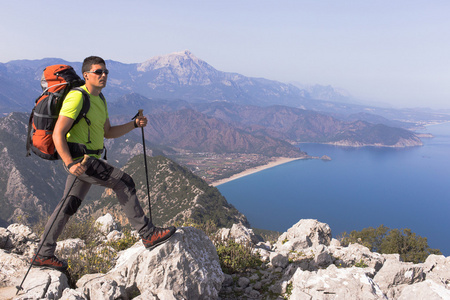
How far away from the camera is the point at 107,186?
4719 millimetres

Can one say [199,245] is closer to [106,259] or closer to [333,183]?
[106,259]

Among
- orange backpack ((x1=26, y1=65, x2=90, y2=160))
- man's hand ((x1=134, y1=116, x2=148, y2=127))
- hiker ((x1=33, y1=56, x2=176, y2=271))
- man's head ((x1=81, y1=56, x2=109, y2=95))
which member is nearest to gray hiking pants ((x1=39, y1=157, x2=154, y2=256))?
hiker ((x1=33, y1=56, x2=176, y2=271))

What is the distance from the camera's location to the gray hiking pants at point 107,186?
463cm

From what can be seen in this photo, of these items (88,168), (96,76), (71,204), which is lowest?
(71,204)

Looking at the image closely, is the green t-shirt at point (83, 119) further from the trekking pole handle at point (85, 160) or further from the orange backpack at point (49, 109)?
the trekking pole handle at point (85, 160)

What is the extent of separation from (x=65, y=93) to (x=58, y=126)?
669mm

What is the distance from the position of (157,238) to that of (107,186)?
1260mm

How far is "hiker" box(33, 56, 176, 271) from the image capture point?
168 inches

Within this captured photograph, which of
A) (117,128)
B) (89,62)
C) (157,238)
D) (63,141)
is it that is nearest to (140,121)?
(117,128)

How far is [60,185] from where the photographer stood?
140875 millimetres

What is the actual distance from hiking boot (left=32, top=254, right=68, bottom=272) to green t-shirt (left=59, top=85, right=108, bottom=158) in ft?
7.36

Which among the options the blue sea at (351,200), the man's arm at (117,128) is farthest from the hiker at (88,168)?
the blue sea at (351,200)

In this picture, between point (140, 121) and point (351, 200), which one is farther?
point (351, 200)

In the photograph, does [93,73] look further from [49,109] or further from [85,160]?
[85,160]
